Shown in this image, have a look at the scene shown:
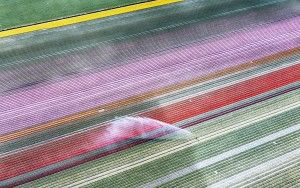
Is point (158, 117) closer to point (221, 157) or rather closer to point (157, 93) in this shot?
point (157, 93)

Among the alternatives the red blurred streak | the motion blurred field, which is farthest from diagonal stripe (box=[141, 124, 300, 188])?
the red blurred streak

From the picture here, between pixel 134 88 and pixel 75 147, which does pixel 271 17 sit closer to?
pixel 134 88

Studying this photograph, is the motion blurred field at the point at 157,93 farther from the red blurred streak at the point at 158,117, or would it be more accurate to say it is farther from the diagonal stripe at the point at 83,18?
the diagonal stripe at the point at 83,18

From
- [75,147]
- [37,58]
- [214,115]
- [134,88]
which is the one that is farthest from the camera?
[37,58]

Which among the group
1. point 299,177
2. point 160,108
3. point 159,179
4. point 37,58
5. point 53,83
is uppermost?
point 37,58

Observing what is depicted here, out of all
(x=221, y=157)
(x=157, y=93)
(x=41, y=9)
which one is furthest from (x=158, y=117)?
(x=41, y=9)

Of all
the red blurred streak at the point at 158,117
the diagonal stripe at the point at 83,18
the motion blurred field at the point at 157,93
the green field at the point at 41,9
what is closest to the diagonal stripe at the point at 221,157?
the motion blurred field at the point at 157,93

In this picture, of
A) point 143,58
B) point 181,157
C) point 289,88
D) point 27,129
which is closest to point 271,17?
point 289,88
